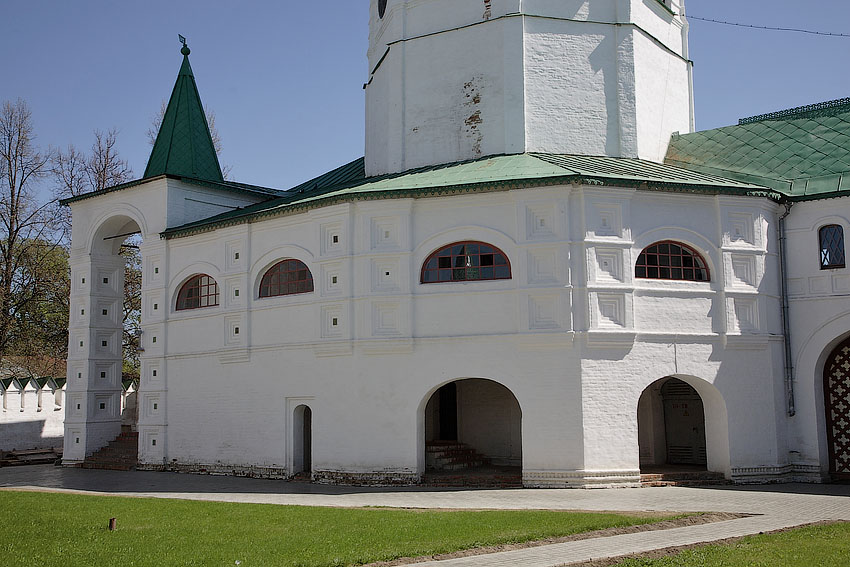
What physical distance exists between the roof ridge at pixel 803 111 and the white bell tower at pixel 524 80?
2.58m

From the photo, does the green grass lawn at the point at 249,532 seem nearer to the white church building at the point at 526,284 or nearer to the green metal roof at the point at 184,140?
the white church building at the point at 526,284

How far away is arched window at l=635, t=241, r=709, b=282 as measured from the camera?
59.2 feet

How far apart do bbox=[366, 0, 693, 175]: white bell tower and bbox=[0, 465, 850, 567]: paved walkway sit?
8.23 m

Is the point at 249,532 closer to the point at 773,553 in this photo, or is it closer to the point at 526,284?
the point at 773,553

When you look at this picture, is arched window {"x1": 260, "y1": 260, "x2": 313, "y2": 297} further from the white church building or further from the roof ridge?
the roof ridge

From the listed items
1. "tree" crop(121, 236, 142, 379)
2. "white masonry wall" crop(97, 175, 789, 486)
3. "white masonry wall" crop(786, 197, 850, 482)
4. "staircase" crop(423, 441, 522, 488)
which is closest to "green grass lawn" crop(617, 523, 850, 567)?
"white masonry wall" crop(97, 175, 789, 486)

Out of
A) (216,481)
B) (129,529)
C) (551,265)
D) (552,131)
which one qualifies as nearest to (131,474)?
(216,481)

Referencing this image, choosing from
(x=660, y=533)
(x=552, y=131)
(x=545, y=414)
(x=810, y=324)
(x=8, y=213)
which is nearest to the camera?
(x=660, y=533)

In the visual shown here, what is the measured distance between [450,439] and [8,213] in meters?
21.4

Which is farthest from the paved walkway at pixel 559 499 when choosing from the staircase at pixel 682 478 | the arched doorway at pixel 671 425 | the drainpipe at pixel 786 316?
the arched doorway at pixel 671 425

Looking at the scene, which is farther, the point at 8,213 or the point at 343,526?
the point at 8,213

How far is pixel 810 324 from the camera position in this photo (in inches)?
731

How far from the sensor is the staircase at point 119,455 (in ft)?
76.3

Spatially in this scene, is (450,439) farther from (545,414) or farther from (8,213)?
(8,213)
